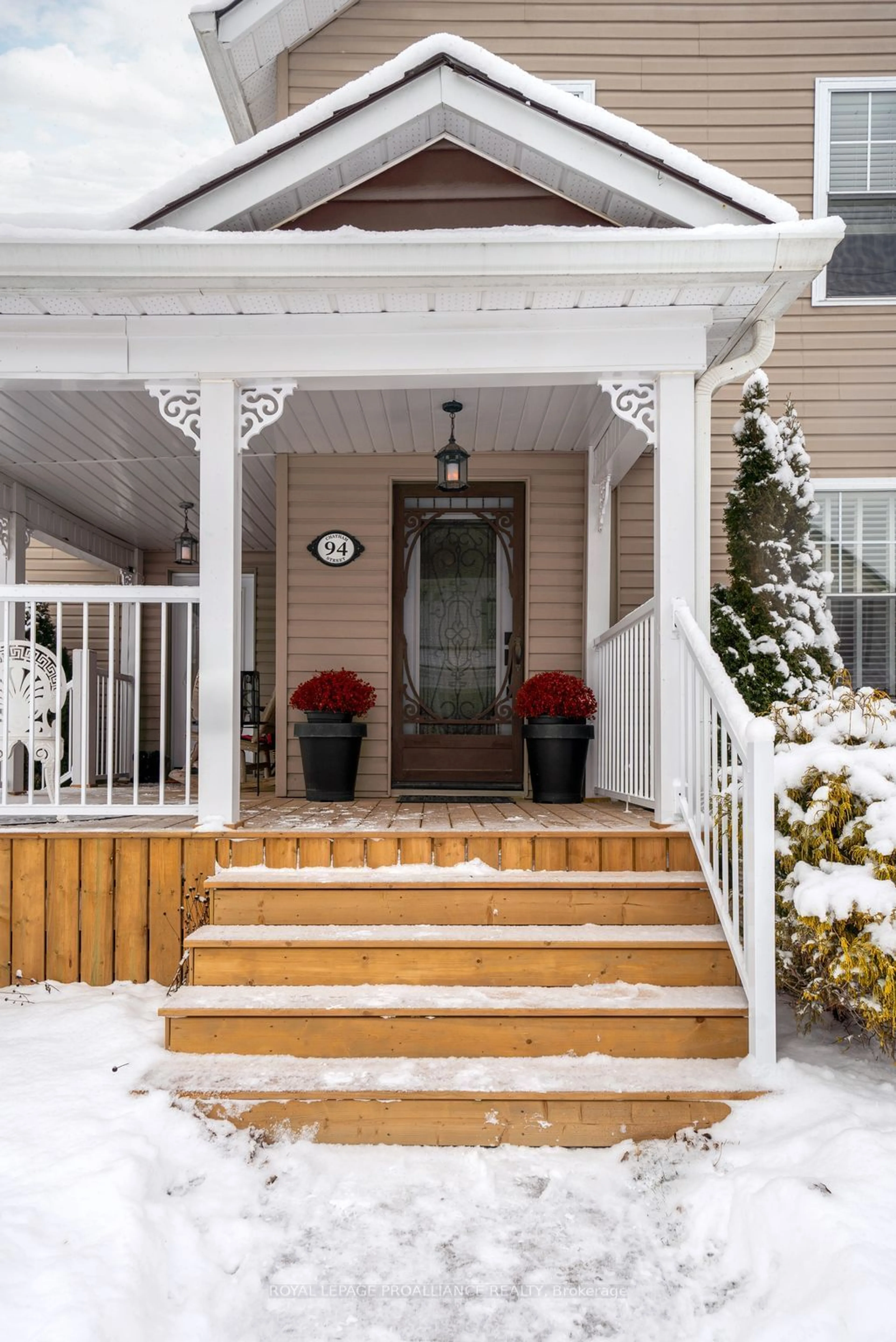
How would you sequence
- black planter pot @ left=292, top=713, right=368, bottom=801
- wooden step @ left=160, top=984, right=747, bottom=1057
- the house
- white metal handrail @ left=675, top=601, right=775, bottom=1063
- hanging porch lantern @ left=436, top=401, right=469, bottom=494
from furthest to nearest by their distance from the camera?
black planter pot @ left=292, top=713, right=368, bottom=801, hanging porch lantern @ left=436, top=401, right=469, bottom=494, the house, wooden step @ left=160, top=984, right=747, bottom=1057, white metal handrail @ left=675, top=601, right=775, bottom=1063

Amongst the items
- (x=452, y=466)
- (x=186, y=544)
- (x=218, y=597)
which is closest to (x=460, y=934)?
(x=218, y=597)

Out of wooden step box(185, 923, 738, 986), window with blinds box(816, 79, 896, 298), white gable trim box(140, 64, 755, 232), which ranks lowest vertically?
wooden step box(185, 923, 738, 986)

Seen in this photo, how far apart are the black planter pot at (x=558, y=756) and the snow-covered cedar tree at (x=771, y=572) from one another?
100cm

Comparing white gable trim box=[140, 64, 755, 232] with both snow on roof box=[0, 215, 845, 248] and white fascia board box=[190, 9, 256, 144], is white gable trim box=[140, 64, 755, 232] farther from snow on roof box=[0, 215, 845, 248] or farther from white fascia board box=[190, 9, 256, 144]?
white fascia board box=[190, 9, 256, 144]

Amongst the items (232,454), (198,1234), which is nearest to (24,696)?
(232,454)

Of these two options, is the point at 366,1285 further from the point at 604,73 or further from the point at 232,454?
the point at 604,73

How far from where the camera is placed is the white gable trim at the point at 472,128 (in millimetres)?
3738

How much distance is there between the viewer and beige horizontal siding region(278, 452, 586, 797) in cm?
602

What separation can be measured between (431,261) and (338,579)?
8.74ft

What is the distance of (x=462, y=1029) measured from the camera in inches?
119

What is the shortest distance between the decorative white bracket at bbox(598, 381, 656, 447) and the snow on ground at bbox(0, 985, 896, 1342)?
2.51 m

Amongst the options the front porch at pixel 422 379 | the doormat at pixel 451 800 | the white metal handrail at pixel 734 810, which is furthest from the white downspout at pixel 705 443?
the doormat at pixel 451 800

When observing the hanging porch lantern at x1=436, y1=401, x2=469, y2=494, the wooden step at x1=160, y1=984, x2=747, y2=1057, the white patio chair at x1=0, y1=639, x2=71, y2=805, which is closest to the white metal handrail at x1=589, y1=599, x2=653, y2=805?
the hanging porch lantern at x1=436, y1=401, x2=469, y2=494

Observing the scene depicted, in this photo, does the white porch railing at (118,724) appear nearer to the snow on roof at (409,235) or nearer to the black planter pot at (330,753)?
the black planter pot at (330,753)
